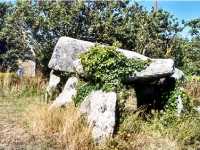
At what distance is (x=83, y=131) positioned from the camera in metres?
9.80

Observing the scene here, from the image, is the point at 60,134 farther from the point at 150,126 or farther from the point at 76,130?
the point at 150,126

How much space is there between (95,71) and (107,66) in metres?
0.34

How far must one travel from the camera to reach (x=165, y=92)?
1296cm

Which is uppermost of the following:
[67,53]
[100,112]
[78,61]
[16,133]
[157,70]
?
[67,53]

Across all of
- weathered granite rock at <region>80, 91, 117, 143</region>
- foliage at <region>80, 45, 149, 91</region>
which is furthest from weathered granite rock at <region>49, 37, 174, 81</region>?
weathered granite rock at <region>80, 91, 117, 143</region>

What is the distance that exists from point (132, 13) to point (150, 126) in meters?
13.0

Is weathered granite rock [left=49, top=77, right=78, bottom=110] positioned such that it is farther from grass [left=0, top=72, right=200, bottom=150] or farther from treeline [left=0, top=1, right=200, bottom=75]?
treeline [left=0, top=1, right=200, bottom=75]

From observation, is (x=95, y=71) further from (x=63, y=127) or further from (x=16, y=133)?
(x=16, y=133)

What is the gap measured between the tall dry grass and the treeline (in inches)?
417

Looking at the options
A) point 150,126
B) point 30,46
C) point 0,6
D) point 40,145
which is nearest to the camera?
point 40,145

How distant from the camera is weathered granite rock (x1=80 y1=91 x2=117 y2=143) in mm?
10078

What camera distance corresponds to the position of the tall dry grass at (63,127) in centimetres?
959

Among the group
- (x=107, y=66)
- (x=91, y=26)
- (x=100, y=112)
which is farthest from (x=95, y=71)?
(x=91, y=26)

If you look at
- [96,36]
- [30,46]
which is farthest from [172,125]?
[30,46]
